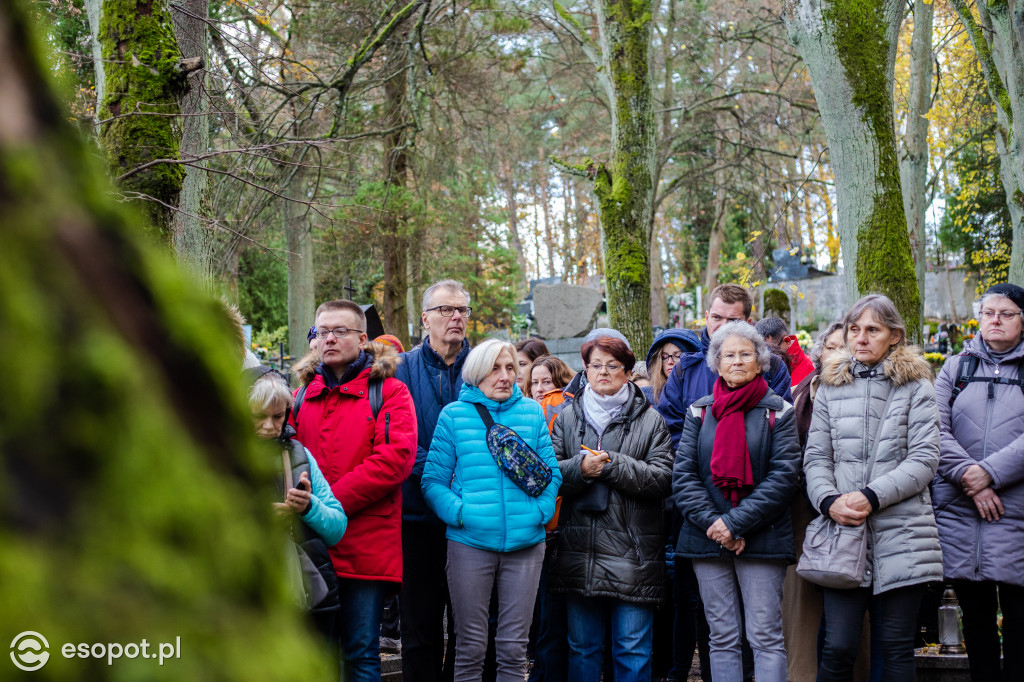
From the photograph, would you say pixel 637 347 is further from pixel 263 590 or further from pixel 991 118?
pixel 991 118

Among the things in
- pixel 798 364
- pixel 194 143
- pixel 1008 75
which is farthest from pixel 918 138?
pixel 194 143

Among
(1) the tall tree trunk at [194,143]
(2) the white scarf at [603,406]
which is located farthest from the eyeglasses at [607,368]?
(1) the tall tree trunk at [194,143]

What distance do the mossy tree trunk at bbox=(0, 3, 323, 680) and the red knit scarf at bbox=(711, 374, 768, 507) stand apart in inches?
167

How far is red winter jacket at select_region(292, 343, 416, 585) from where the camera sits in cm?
426

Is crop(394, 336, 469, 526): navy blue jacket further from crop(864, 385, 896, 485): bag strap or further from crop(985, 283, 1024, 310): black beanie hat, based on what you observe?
crop(985, 283, 1024, 310): black beanie hat

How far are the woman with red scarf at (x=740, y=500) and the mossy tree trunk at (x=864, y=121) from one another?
7.91ft

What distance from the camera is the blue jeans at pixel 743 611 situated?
176 inches

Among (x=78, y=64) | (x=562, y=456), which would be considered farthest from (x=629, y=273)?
(x=78, y=64)

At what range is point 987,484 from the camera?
15.0 feet

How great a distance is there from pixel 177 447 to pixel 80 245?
111 mm

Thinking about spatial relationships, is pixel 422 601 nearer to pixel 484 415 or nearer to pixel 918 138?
pixel 484 415

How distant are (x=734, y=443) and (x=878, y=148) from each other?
3381 millimetres

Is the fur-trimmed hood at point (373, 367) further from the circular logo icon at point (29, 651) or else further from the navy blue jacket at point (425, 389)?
the circular logo icon at point (29, 651)

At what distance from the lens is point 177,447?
0.43 meters
